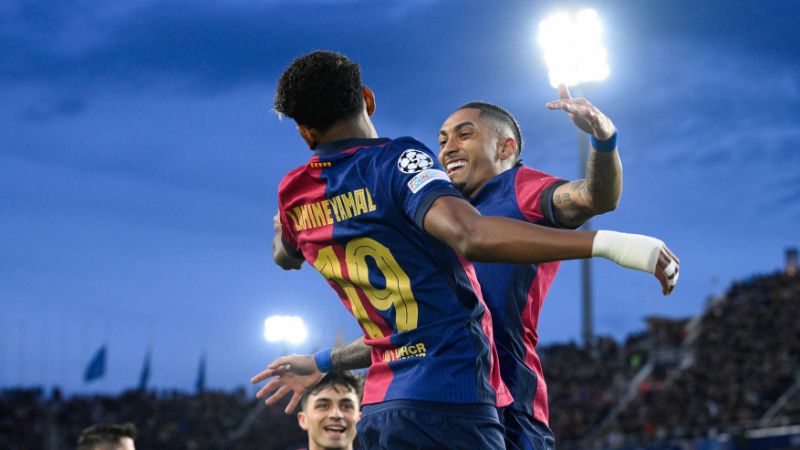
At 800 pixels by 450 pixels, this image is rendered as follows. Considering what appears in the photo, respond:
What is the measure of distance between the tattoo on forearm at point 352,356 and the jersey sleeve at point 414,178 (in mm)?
1161

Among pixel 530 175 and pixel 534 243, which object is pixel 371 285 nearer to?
pixel 534 243

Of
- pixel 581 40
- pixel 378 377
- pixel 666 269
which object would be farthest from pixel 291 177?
pixel 581 40

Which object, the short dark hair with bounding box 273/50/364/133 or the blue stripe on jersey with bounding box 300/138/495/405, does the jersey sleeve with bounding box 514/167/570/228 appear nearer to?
the blue stripe on jersey with bounding box 300/138/495/405

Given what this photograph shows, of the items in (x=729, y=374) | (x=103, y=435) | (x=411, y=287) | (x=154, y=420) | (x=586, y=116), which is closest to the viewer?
(x=411, y=287)

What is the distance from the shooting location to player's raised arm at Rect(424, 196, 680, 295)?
261 centimetres

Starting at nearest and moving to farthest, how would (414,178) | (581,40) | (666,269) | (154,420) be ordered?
(666,269), (414,178), (581,40), (154,420)

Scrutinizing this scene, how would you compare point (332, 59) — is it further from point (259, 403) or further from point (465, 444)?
point (259, 403)

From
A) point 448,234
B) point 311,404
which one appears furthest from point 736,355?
point 448,234

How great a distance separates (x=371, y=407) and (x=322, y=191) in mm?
800

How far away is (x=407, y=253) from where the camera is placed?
300 centimetres

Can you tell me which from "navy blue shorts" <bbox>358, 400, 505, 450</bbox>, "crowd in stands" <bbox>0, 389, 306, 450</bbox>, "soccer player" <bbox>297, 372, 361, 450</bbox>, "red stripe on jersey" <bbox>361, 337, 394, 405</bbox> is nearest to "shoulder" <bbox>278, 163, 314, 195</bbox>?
"red stripe on jersey" <bbox>361, 337, 394, 405</bbox>

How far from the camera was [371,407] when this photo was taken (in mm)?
3129

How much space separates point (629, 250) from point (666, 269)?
12 cm

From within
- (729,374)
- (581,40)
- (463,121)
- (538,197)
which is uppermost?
(581,40)
